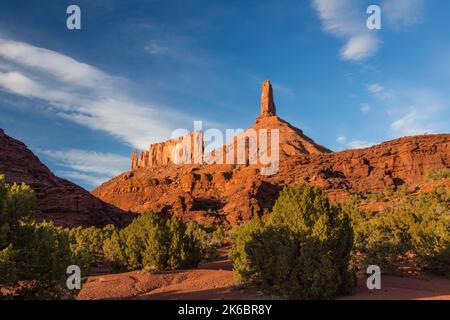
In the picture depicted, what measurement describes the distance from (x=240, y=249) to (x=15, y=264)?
7397 millimetres

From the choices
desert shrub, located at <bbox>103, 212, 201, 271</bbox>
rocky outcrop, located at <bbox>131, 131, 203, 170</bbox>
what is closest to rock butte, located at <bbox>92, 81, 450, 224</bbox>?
desert shrub, located at <bbox>103, 212, 201, 271</bbox>

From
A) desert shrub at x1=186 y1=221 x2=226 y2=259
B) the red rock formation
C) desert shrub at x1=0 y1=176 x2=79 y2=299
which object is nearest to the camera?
desert shrub at x1=0 y1=176 x2=79 y2=299

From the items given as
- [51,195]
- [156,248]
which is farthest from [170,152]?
[156,248]

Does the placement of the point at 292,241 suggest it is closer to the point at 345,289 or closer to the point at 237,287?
the point at 345,289

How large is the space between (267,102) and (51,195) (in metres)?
87.2

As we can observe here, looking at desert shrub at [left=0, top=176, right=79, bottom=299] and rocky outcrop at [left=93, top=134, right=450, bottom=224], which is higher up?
rocky outcrop at [left=93, top=134, right=450, bottom=224]

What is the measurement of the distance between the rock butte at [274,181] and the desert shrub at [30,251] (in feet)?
146

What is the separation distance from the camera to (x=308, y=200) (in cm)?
1270

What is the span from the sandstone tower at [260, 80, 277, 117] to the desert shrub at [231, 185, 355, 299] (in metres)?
109

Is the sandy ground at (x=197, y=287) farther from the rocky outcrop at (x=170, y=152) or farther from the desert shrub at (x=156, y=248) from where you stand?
the rocky outcrop at (x=170, y=152)

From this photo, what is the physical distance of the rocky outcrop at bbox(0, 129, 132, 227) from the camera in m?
45.5

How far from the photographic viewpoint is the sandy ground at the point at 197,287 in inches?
460

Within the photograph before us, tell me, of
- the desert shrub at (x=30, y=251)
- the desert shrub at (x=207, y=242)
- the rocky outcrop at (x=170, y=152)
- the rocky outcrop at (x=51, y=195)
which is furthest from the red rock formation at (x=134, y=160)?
the desert shrub at (x=30, y=251)

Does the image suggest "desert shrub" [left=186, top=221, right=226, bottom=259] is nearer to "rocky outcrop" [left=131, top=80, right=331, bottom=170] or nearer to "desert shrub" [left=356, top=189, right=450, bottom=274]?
"desert shrub" [left=356, top=189, right=450, bottom=274]
